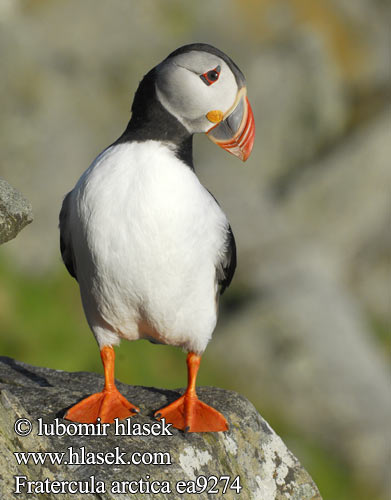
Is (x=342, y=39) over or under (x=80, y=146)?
over

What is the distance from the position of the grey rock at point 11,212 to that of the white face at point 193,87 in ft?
3.23

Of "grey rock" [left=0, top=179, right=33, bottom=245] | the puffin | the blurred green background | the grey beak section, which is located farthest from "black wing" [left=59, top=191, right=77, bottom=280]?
the blurred green background

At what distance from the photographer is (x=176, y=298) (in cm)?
434

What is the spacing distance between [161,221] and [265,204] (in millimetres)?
8147

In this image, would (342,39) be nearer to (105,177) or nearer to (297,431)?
(297,431)

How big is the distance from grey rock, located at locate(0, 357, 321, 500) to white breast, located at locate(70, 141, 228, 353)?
62 centimetres

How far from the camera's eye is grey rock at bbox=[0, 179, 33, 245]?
4062mm

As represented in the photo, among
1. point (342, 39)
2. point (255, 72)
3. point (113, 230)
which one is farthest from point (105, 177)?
point (342, 39)

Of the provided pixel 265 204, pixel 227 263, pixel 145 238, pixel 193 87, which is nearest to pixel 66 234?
pixel 145 238

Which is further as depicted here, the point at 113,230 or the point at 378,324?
the point at 378,324

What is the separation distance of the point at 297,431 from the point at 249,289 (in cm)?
194

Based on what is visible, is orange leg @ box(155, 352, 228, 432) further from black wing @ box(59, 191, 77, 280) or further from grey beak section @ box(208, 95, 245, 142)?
grey beak section @ box(208, 95, 245, 142)

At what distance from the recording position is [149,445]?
4105 mm

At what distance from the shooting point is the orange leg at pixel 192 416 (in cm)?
435
